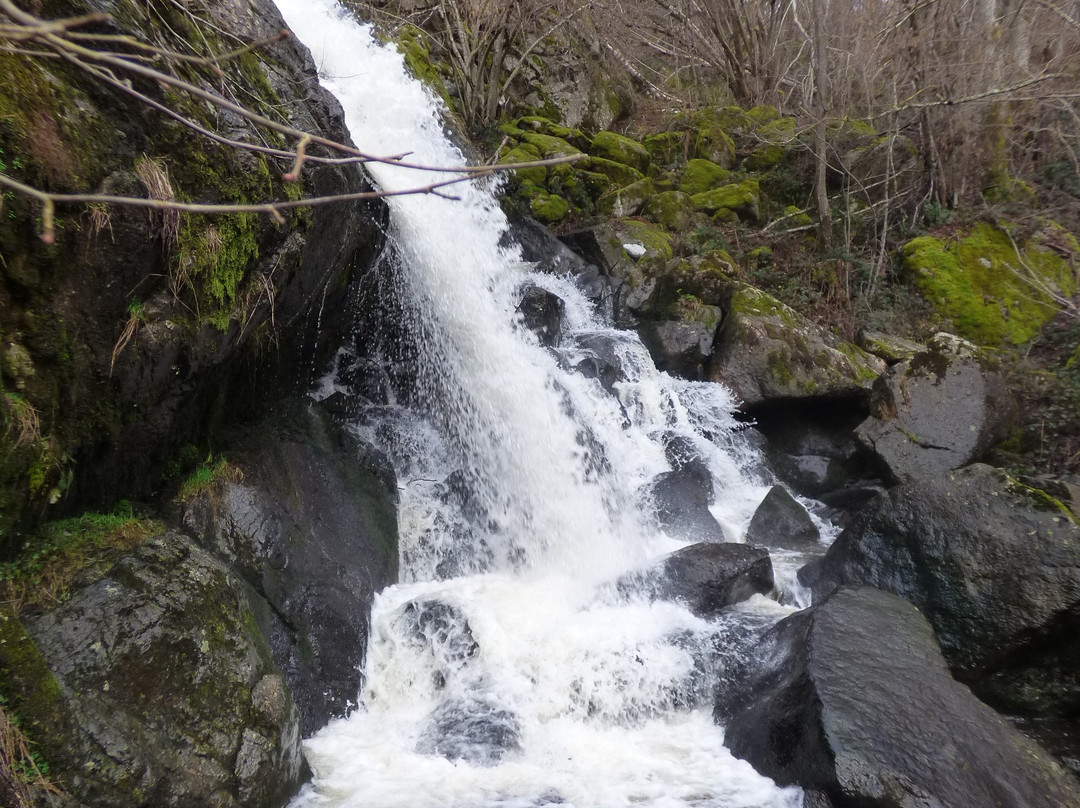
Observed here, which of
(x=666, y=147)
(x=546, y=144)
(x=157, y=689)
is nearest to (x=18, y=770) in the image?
(x=157, y=689)

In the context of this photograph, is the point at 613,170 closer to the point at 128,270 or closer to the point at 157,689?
the point at 128,270

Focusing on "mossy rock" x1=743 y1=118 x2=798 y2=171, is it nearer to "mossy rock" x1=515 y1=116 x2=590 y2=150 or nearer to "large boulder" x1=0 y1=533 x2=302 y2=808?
"mossy rock" x1=515 y1=116 x2=590 y2=150

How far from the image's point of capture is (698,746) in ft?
13.6

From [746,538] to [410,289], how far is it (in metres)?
4.42

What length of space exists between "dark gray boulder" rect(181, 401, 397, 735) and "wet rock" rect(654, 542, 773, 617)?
2416 millimetres

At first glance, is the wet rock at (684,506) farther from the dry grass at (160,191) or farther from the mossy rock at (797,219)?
the mossy rock at (797,219)

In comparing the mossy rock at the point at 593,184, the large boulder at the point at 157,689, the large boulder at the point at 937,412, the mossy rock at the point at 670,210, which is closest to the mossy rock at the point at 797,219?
the mossy rock at the point at 670,210

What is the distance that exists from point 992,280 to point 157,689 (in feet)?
36.5

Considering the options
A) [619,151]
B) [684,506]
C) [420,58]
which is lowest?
[684,506]

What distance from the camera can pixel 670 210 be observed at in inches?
452

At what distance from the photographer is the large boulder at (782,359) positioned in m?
8.42

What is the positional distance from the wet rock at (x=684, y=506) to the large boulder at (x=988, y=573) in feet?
5.48

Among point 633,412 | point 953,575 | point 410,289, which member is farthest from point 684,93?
point 953,575

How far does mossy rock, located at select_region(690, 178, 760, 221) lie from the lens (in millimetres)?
11727
